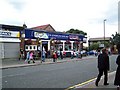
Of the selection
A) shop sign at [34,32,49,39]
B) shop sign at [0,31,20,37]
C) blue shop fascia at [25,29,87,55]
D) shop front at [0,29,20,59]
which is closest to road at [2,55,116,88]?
shop front at [0,29,20,59]

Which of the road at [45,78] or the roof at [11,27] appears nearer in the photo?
the road at [45,78]

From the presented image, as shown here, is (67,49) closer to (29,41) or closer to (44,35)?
(44,35)

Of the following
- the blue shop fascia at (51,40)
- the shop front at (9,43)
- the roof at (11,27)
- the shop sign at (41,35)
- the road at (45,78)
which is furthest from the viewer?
the shop sign at (41,35)

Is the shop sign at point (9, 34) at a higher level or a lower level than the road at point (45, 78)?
higher

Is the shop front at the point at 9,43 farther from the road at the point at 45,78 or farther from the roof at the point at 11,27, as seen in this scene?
the road at the point at 45,78

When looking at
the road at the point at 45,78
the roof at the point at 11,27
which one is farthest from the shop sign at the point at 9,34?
the road at the point at 45,78

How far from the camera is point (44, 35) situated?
47.2 m

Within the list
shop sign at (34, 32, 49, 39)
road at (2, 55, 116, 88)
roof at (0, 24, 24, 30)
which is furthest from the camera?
shop sign at (34, 32, 49, 39)

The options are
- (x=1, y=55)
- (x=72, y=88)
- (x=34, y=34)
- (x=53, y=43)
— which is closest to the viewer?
(x=72, y=88)

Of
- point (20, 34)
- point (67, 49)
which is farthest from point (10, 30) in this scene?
point (67, 49)

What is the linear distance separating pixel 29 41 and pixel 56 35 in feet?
28.4

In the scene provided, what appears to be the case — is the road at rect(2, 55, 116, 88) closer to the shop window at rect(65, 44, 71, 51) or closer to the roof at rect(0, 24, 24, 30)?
the roof at rect(0, 24, 24, 30)

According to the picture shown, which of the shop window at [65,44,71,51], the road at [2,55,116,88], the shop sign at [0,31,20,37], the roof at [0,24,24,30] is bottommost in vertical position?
the road at [2,55,116,88]

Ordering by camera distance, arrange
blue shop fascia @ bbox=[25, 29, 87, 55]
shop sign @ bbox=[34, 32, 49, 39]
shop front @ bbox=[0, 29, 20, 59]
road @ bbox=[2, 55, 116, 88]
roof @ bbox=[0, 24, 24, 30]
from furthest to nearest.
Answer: shop sign @ bbox=[34, 32, 49, 39] < blue shop fascia @ bbox=[25, 29, 87, 55] < roof @ bbox=[0, 24, 24, 30] < shop front @ bbox=[0, 29, 20, 59] < road @ bbox=[2, 55, 116, 88]
